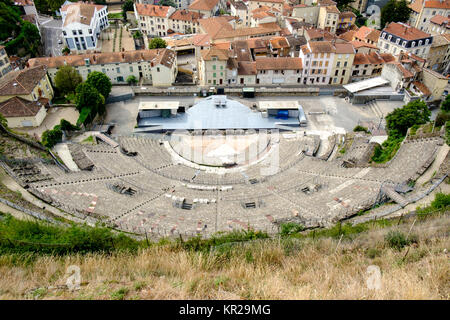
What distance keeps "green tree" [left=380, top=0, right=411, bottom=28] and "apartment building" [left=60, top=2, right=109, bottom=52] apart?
6220cm

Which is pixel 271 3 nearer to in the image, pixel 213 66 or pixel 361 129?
pixel 213 66

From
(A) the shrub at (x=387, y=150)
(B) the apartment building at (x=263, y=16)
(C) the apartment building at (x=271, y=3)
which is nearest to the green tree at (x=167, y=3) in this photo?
(C) the apartment building at (x=271, y=3)

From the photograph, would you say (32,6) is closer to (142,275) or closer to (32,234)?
(32,234)

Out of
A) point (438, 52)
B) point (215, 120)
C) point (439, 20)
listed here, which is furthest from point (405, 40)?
point (215, 120)

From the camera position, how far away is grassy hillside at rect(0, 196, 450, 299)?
10781 millimetres

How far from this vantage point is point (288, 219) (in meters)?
24.2

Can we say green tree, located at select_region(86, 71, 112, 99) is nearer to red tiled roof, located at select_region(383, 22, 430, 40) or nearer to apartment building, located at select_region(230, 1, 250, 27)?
apartment building, located at select_region(230, 1, 250, 27)

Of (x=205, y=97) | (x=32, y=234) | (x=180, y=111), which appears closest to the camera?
(x=32, y=234)

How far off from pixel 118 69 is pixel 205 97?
15.0 m

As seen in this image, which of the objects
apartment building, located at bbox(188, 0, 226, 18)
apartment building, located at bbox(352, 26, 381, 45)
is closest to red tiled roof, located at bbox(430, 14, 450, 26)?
apartment building, located at bbox(352, 26, 381, 45)

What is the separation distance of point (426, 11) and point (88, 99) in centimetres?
6939

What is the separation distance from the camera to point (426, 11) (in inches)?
2566

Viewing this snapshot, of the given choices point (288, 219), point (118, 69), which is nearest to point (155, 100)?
point (118, 69)
